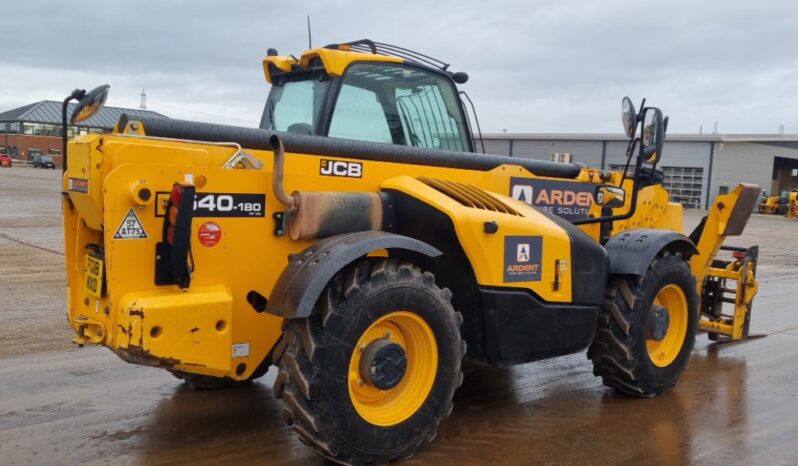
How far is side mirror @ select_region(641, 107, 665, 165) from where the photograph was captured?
16.9 feet

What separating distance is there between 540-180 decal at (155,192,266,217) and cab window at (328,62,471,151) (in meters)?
→ 1.10

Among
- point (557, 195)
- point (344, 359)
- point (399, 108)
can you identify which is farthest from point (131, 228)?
point (557, 195)

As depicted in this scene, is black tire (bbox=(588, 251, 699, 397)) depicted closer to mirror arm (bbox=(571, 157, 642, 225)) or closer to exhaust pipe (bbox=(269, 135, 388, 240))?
mirror arm (bbox=(571, 157, 642, 225))

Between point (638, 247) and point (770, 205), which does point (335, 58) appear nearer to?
point (638, 247)

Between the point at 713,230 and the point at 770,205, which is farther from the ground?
the point at 713,230

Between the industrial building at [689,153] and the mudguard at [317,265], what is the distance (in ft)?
135

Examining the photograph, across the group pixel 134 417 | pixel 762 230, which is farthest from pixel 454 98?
pixel 762 230

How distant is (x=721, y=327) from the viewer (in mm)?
7270

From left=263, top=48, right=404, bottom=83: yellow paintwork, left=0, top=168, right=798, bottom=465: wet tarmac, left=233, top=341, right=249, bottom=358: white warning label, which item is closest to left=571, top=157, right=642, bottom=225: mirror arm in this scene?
left=0, top=168, right=798, bottom=465: wet tarmac

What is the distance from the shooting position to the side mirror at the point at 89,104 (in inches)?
158

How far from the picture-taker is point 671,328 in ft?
18.8

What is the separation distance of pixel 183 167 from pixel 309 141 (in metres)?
0.85

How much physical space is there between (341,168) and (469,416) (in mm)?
1869

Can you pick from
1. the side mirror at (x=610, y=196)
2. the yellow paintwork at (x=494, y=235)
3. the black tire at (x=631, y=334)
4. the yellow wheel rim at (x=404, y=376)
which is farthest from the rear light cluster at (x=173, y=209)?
the side mirror at (x=610, y=196)
